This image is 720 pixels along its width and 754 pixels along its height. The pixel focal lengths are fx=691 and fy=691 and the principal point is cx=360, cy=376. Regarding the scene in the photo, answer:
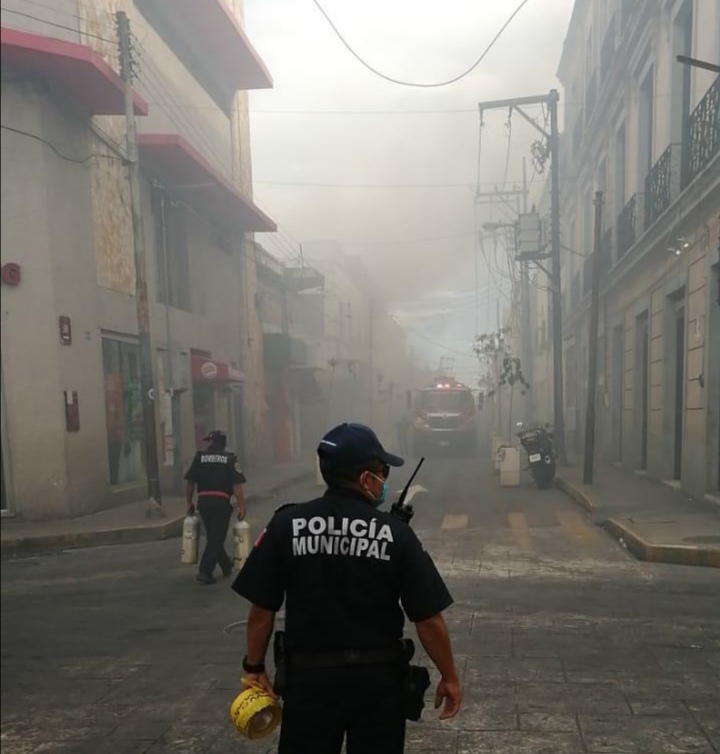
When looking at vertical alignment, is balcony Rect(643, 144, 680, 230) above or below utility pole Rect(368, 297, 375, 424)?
above

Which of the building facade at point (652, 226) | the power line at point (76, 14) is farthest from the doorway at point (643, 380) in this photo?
the power line at point (76, 14)

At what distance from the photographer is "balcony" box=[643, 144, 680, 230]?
12164 mm

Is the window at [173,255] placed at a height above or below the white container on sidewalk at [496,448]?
above

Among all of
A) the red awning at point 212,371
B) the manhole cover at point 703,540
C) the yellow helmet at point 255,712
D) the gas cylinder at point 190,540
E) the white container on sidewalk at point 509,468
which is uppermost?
the red awning at point 212,371

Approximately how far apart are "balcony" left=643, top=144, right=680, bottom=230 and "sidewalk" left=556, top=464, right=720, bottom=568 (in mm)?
5130

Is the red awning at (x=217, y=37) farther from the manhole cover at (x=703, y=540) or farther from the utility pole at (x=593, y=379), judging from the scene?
the utility pole at (x=593, y=379)

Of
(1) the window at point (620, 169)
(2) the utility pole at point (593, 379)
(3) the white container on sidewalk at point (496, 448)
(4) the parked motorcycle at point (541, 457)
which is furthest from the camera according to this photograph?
(1) the window at point (620, 169)

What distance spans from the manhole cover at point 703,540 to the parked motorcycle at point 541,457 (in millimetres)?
6008

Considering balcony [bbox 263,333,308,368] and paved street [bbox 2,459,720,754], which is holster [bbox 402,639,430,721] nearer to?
paved street [bbox 2,459,720,754]

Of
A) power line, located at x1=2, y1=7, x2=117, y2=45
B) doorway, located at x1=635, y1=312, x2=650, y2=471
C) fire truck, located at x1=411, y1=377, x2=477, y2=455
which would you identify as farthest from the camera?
doorway, located at x1=635, y1=312, x2=650, y2=471

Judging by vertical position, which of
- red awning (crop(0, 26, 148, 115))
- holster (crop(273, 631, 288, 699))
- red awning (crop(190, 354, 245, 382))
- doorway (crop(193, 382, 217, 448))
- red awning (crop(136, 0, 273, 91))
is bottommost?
holster (crop(273, 631, 288, 699))

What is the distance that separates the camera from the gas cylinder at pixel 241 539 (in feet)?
20.3

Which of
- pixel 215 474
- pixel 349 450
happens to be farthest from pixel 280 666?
pixel 215 474

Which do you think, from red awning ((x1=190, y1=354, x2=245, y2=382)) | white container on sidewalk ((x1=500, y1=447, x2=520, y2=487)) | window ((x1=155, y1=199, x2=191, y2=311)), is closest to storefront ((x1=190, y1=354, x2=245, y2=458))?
red awning ((x1=190, y1=354, x2=245, y2=382))
